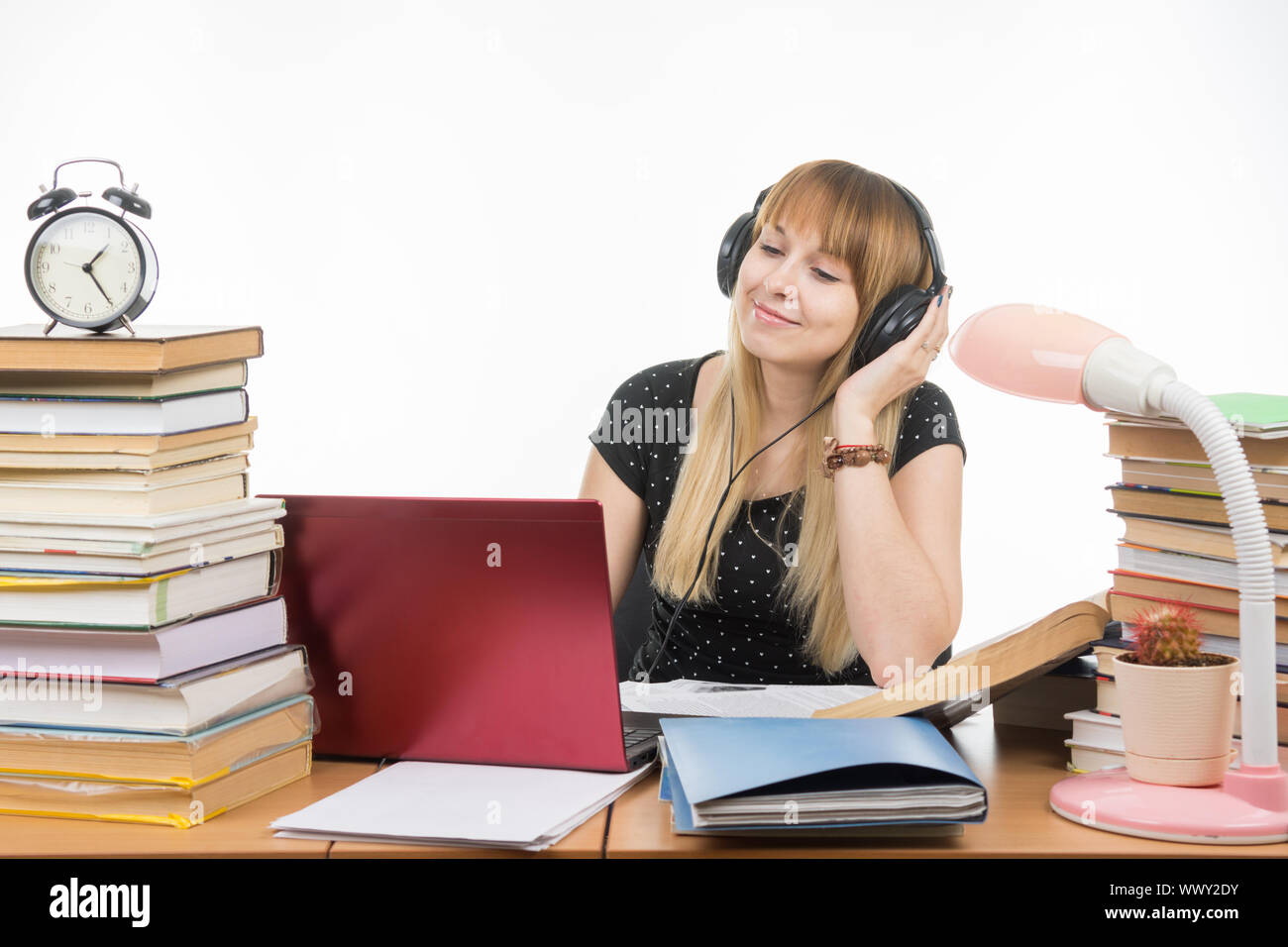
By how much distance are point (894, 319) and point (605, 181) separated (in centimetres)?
178

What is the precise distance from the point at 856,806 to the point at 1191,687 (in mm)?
260

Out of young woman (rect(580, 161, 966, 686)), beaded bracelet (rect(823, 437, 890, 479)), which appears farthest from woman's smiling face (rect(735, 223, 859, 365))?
beaded bracelet (rect(823, 437, 890, 479))

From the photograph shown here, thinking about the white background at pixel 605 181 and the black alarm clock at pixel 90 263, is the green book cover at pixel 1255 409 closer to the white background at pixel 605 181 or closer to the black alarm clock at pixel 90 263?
the black alarm clock at pixel 90 263

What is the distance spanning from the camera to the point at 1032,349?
90cm

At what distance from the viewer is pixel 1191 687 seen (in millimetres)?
828

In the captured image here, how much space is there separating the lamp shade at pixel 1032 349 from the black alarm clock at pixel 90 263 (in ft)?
2.28

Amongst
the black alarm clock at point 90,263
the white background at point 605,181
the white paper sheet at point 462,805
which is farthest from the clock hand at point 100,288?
the white background at point 605,181

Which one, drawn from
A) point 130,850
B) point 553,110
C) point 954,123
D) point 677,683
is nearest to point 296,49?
point 553,110

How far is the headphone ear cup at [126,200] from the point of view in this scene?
1.03 m

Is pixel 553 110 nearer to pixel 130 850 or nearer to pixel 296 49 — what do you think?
pixel 296 49

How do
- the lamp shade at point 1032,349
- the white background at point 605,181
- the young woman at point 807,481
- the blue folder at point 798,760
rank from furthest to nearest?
the white background at point 605,181 → the young woman at point 807,481 → the lamp shade at point 1032,349 → the blue folder at point 798,760

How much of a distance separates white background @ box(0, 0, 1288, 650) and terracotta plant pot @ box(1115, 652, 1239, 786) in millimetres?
2244

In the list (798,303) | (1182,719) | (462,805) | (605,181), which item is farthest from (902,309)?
(605,181)

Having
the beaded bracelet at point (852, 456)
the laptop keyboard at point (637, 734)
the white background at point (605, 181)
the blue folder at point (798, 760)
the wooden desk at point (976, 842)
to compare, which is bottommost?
the wooden desk at point (976, 842)
